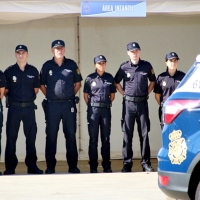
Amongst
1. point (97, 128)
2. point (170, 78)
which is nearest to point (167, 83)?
point (170, 78)

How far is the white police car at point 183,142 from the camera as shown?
6.12 meters

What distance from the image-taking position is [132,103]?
1002cm

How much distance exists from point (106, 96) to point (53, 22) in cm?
203

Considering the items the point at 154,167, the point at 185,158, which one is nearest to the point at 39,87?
the point at 154,167

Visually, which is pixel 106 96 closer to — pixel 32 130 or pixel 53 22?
pixel 32 130

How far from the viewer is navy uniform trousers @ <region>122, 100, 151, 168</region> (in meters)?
10.0

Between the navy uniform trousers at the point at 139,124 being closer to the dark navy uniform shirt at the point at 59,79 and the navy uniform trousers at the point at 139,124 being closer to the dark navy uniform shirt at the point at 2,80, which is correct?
the dark navy uniform shirt at the point at 59,79

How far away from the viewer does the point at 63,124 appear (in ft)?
33.0

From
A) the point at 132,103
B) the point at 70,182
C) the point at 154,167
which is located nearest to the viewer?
the point at 70,182

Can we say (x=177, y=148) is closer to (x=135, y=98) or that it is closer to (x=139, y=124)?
(x=135, y=98)

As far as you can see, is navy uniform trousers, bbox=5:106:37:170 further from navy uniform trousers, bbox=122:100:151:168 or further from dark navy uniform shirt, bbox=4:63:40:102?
navy uniform trousers, bbox=122:100:151:168

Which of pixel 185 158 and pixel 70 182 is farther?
pixel 70 182

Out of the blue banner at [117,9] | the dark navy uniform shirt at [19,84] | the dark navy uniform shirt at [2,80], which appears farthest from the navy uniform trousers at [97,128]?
the blue banner at [117,9]

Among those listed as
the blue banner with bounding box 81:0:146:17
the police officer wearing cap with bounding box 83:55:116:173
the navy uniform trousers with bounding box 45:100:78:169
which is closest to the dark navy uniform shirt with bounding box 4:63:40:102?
the navy uniform trousers with bounding box 45:100:78:169
